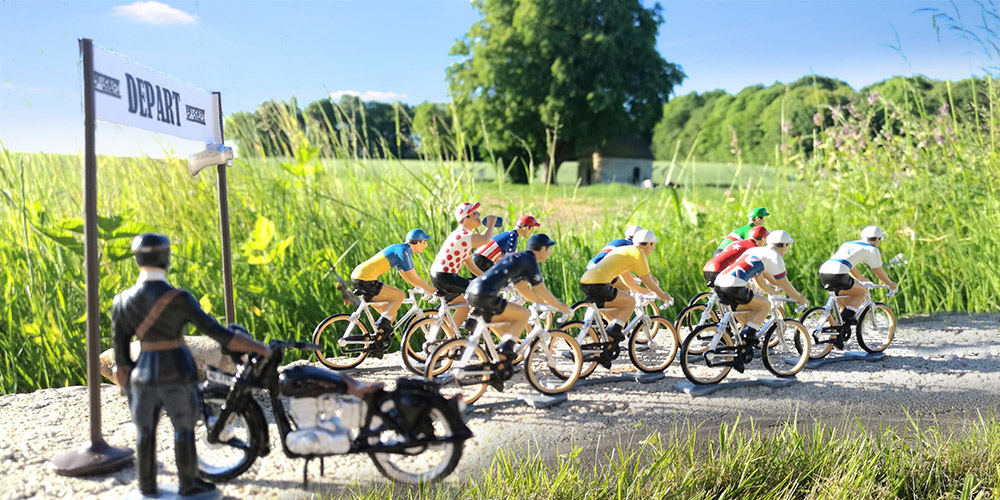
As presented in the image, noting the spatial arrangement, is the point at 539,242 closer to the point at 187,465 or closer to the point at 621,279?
the point at 621,279

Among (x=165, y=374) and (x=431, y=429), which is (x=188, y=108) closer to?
(x=165, y=374)

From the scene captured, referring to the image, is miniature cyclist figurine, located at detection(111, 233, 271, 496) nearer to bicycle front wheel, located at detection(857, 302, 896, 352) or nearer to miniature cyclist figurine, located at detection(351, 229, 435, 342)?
miniature cyclist figurine, located at detection(351, 229, 435, 342)

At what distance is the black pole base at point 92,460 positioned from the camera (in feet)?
11.6

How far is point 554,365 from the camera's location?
15.1 feet

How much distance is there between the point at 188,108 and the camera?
4027mm

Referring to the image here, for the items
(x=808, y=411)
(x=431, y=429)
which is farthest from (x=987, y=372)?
(x=431, y=429)

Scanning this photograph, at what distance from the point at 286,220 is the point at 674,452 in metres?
4.27

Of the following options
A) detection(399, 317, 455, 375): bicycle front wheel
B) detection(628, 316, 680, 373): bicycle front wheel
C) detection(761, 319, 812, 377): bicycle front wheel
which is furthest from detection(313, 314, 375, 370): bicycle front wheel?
detection(761, 319, 812, 377): bicycle front wheel

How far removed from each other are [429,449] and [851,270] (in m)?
3.86

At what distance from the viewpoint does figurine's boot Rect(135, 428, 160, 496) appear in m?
2.97

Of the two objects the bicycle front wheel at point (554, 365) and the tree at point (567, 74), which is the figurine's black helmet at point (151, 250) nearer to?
the bicycle front wheel at point (554, 365)

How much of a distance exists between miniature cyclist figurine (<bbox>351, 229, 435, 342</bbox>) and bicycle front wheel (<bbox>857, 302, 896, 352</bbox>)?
3320mm

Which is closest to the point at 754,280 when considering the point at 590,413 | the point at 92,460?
the point at 590,413

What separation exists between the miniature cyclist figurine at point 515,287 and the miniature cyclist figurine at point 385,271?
88 cm
